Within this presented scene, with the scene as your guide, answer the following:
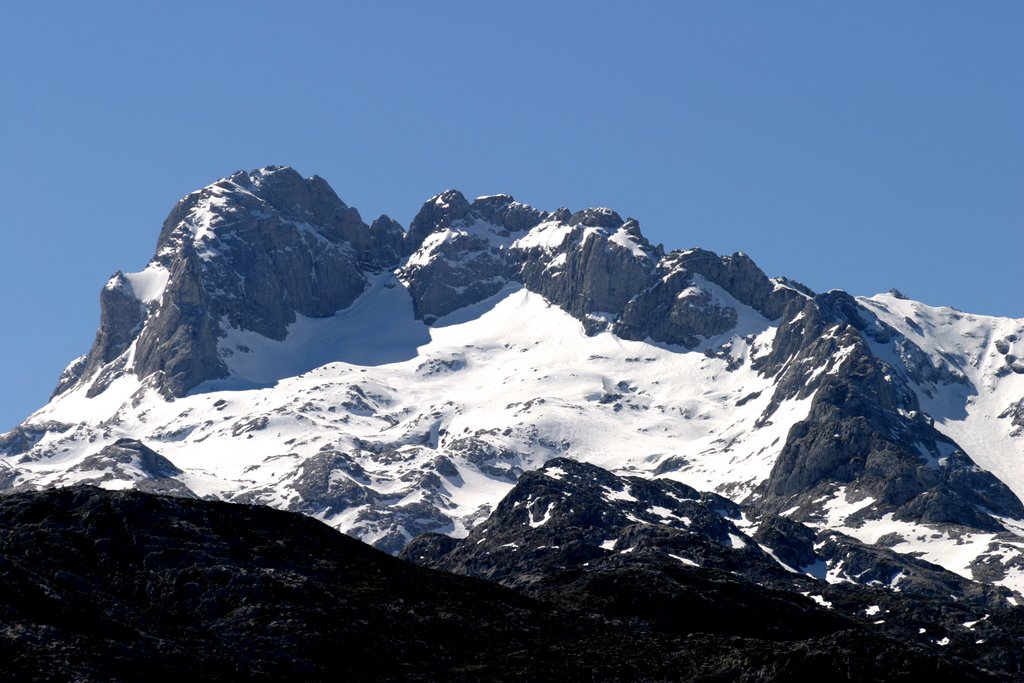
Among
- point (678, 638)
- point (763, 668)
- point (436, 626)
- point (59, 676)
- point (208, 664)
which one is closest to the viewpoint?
point (59, 676)

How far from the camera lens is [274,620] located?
12962 centimetres

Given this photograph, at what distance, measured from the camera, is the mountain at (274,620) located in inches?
4606

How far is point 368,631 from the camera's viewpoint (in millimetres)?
→ 131500

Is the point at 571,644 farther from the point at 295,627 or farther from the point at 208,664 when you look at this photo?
the point at 208,664

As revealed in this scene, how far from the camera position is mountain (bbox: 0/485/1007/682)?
117000mm

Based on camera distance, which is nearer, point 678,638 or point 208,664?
point 208,664

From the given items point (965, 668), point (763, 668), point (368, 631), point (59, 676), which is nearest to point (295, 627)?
point (368, 631)

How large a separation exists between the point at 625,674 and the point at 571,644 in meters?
12.9

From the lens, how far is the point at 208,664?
384 ft

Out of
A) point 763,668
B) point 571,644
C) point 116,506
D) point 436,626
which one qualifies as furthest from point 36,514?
point 763,668

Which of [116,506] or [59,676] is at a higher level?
[116,506]

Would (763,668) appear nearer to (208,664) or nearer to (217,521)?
(208,664)

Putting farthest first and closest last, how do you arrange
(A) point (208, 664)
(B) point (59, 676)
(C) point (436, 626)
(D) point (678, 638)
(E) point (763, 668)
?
1. (D) point (678, 638)
2. (C) point (436, 626)
3. (E) point (763, 668)
4. (A) point (208, 664)
5. (B) point (59, 676)

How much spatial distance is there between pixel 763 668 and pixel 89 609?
44.7m
